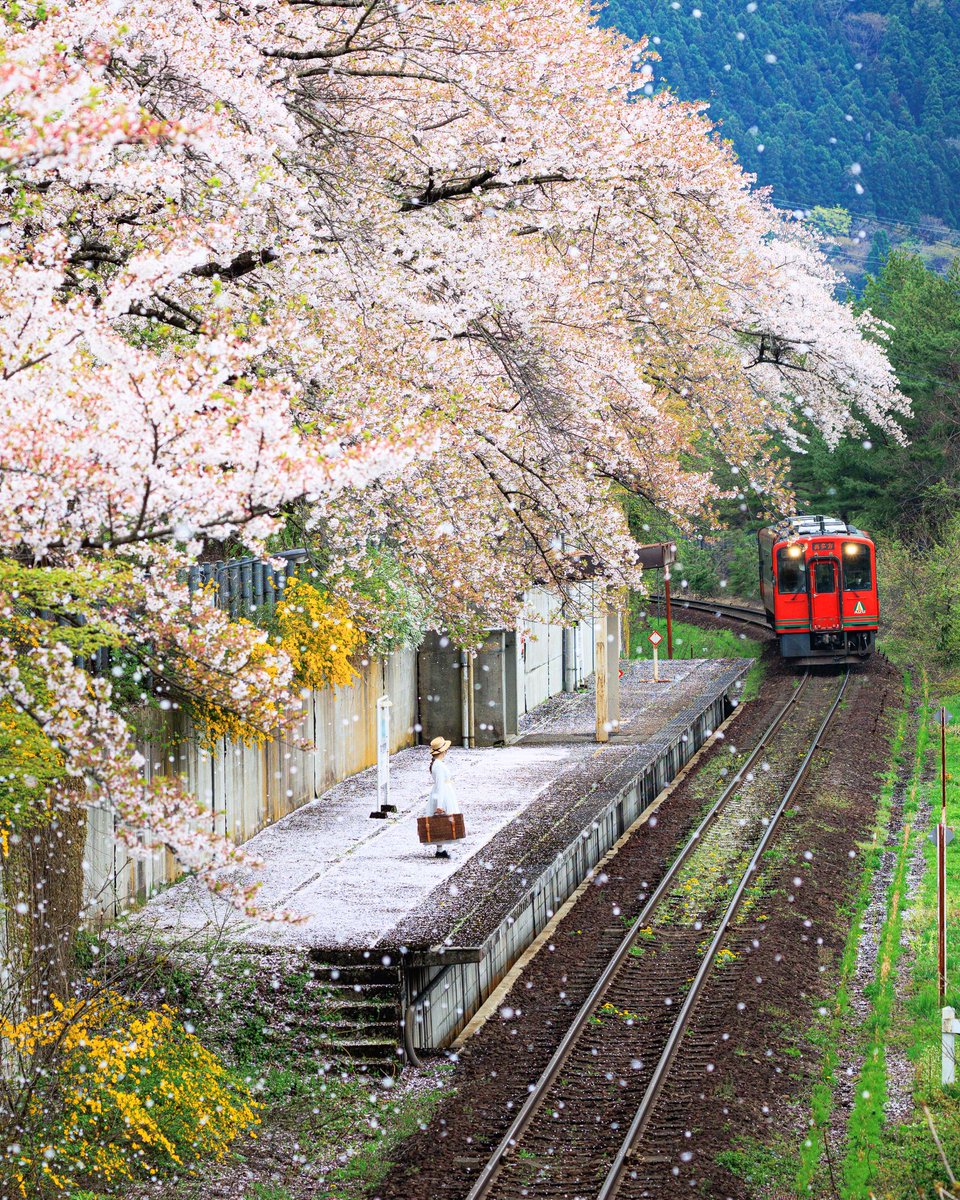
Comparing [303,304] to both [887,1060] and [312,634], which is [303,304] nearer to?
[312,634]

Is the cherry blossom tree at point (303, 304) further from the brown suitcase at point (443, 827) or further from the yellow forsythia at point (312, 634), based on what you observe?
the brown suitcase at point (443, 827)

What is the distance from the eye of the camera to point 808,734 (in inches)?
968

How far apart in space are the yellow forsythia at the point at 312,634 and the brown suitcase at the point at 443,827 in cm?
230

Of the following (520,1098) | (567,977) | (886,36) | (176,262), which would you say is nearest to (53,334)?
(176,262)

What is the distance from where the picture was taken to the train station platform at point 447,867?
10836 mm

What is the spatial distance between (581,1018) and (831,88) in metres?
146

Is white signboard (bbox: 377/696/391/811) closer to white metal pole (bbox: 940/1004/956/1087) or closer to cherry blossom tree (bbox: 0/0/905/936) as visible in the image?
cherry blossom tree (bbox: 0/0/905/936)

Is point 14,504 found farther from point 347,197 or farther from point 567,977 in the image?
point 567,977

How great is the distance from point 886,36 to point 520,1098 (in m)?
144

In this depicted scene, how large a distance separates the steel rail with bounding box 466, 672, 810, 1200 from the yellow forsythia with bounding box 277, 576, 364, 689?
13.8 feet

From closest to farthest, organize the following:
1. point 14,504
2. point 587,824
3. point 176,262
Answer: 1. point 14,504
2. point 176,262
3. point 587,824

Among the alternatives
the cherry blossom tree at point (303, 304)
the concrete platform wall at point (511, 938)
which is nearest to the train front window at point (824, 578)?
the concrete platform wall at point (511, 938)

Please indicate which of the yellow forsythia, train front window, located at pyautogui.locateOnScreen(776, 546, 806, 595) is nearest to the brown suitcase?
the yellow forsythia

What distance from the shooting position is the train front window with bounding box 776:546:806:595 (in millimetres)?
30578
